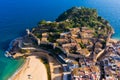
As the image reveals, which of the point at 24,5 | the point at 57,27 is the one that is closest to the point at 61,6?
the point at 24,5

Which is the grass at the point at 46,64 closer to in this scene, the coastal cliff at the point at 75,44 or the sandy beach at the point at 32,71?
the sandy beach at the point at 32,71

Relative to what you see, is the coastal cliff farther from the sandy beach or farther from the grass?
the sandy beach

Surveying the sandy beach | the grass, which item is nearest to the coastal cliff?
the grass

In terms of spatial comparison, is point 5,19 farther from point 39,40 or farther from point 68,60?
point 68,60

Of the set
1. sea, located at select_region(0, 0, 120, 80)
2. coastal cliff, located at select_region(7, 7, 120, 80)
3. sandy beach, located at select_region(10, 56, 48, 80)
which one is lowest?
sandy beach, located at select_region(10, 56, 48, 80)

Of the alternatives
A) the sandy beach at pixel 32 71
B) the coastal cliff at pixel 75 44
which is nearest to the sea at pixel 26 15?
the sandy beach at pixel 32 71

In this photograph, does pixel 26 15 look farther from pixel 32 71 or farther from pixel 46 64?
pixel 32 71

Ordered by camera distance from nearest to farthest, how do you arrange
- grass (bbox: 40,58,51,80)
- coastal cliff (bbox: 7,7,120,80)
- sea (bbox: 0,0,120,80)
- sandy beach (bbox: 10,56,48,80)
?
sandy beach (bbox: 10,56,48,80), grass (bbox: 40,58,51,80), coastal cliff (bbox: 7,7,120,80), sea (bbox: 0,0,120,80)
